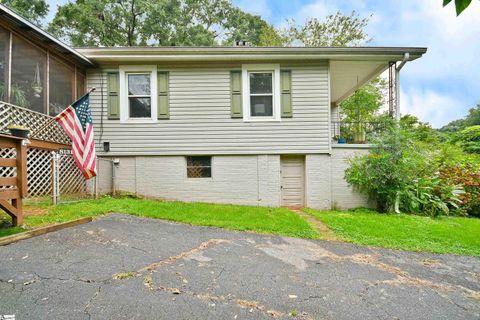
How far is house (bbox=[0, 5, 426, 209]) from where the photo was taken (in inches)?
298

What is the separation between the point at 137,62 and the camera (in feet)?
24.7

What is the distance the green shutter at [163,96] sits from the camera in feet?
24.9

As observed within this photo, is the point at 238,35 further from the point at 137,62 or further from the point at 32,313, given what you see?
the point at 32,313

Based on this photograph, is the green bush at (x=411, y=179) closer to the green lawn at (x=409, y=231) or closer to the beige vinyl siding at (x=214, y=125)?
the green lawn at (x=409, y=231)

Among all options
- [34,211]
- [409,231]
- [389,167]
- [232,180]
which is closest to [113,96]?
[34,211]

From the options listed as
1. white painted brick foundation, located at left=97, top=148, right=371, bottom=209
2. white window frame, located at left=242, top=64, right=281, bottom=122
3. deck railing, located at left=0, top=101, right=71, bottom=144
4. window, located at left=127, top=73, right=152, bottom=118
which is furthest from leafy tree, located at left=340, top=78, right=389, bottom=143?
deck railing, located at left=0, top=101, right=71, bottom=144

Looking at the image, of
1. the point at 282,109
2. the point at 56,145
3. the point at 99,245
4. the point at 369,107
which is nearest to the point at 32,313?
the point at 99,245

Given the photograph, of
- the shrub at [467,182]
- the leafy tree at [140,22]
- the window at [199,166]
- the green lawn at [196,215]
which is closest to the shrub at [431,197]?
the shrub at [467,182]

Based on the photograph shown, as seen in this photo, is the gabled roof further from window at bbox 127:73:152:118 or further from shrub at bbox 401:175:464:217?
shrub at bbox 401:175:464:217

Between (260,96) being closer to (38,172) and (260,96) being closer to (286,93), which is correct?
(286,93)

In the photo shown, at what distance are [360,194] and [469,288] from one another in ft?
15.4

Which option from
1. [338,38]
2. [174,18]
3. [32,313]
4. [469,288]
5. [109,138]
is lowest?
[469,288]

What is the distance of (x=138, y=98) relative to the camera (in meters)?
7.67

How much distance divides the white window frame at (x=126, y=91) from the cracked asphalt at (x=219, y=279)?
4.07m
